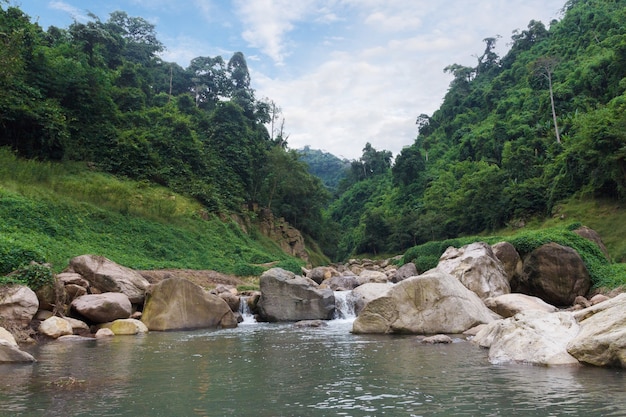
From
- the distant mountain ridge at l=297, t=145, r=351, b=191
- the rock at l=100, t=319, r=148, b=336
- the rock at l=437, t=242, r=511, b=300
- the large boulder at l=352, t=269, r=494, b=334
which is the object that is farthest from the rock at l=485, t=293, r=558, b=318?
the distant mountain ridge at l=297, t=145, r=351, b=191

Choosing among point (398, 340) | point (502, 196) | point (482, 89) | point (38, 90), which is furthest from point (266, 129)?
point (398, 340)

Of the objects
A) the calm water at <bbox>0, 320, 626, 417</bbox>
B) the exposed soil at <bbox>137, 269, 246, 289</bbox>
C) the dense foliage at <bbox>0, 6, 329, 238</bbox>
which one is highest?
the dense foliage at <bbox>0, 6, 329, 238</bbox>

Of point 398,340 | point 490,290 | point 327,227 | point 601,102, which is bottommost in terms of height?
point 398,340

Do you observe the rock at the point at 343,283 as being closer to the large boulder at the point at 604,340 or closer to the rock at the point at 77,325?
the rock at the point at 77,325

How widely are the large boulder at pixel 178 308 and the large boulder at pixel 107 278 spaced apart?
31.6 inches

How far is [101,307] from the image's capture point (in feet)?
56.3

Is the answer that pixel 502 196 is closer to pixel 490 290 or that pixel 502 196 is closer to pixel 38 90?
pixel 490 290

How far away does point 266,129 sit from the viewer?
7688 cm

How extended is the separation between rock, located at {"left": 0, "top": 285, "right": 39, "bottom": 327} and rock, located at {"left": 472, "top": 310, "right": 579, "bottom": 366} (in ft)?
43.4

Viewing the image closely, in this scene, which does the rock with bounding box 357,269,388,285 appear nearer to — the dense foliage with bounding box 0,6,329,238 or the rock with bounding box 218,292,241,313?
the rock with bounding box 218,292,241,313

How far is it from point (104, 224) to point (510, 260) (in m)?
24.3

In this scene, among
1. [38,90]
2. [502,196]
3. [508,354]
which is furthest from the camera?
[502,196]

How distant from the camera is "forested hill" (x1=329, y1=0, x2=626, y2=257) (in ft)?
151

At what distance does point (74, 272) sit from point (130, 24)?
89.1m
